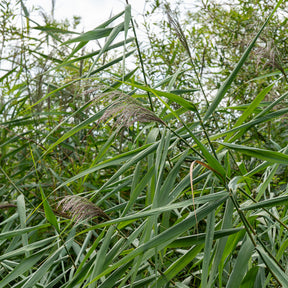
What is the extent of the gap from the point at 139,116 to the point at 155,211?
0.22 m

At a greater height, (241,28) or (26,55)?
(26,55)

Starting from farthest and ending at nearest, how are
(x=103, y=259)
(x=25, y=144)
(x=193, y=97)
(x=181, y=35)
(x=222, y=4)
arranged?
(x=222, y=4) < (x=193, y=97) < (x=25, y=144) < (x=181, y=35) < (x=103, y=259)

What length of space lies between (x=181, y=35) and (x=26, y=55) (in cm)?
145

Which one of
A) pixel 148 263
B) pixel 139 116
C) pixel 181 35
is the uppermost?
pixel 181 35

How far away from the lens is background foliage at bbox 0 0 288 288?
1.13 m

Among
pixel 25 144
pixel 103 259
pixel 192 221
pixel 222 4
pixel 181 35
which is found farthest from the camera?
pixel 222 4

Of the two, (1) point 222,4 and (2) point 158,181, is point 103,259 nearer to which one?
(2) point 158,181

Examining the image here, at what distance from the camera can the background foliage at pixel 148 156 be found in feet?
3.71

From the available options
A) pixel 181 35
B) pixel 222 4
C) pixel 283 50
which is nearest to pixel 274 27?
pixel 283 50

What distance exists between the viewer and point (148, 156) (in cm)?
131

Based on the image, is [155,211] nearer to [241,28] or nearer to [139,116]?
[139,116]

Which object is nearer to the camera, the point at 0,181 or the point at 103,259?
the point at 103,259

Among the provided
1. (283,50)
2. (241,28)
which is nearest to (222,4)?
(241,28)

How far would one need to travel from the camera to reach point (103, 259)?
1203 mm
